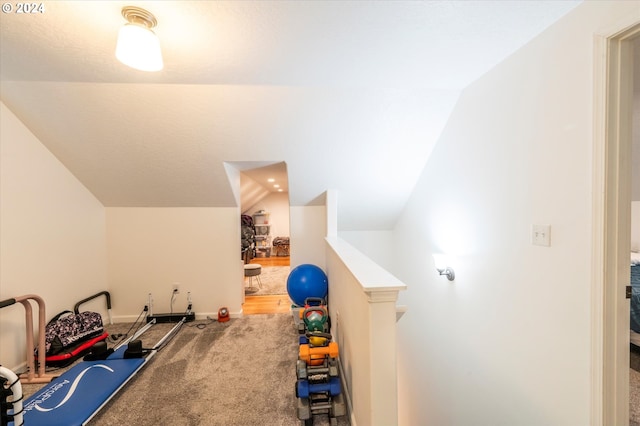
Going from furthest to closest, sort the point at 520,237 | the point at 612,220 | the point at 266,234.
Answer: the point at 266,234 → the point at 520,237 → the point at 612,220

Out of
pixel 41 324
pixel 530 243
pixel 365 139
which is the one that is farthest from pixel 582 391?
pixel 41 324

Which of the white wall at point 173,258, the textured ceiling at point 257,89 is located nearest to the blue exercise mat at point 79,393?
the white wall at point 173,258

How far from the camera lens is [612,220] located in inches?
42.9

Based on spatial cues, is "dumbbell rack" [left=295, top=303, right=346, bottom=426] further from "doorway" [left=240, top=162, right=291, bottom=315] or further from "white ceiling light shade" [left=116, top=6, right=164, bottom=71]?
"doorway" [left=240, top=162, right=291, bottom=315]

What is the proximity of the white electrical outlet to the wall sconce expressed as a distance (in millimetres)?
909

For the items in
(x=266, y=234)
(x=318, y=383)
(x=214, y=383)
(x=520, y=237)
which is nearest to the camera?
(x=520, y=237)

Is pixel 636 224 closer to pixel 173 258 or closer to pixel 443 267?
pixel 443 267

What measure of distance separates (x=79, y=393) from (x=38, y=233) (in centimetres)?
158

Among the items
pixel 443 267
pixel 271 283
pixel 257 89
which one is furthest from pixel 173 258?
pixel 443 267

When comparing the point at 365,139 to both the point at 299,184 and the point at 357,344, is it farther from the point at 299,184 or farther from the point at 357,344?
the point at 357,344

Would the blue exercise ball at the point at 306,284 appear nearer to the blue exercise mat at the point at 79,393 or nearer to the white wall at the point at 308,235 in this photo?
the white wall at the point at 308,235

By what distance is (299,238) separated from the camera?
3.63 metres

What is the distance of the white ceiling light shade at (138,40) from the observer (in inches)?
49.3

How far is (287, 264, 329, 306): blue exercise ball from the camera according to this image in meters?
3.06
